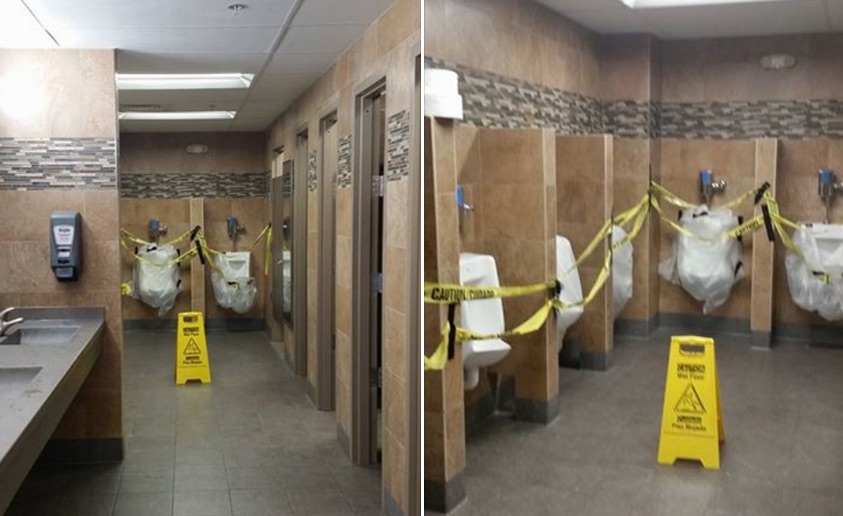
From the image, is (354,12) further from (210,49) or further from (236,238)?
(236,238)

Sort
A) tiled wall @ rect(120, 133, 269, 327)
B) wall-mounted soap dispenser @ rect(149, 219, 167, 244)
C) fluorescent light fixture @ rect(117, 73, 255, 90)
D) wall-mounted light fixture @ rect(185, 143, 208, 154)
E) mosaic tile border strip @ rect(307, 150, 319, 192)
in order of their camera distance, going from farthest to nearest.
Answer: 1. wall-mounted light fixture @ rect(185, 143, 208, 154)
2. tiled wall @ rect(120, 133, 269, 327)
3. wall-mounted soap dispenser @ rect(149, 219, 167, 244)
4. mosaic tile border strip @ rect(307, 150, 319, 192)
5. fluorescent light fixture @ rect(117, 73, 255, 90)

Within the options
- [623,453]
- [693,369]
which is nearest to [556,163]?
[693,369]

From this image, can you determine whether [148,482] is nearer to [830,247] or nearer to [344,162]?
[344,162]

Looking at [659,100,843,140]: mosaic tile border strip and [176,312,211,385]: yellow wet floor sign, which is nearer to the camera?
[659,100,843,140]: mosaic tile border strip

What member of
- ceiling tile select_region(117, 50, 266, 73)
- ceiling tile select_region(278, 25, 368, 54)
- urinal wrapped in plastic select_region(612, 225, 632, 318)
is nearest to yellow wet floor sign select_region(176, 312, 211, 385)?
ceiling tile select_region(117, 50, 266, 73)

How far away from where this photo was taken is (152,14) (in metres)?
2.25

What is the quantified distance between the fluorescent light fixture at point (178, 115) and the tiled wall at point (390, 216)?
58.4 inches

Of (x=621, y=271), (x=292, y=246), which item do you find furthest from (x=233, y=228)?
(x=621, y=271)

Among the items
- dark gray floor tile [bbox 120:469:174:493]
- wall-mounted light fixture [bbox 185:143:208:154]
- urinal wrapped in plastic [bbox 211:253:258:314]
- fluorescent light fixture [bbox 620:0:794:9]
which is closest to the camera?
fluorescent light fixture [bbox 620:0:794:9]

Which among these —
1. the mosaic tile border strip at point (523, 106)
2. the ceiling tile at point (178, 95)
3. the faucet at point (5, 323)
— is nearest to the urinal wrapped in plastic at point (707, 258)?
the mosaic tile border strip at point (523, 106)

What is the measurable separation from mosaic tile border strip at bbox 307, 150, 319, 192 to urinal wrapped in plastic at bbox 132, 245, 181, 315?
1323mm

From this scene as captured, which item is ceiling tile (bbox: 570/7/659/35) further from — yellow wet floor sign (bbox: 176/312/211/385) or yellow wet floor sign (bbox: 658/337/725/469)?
yellow wet floor sign (bbox: 176/312/211/385)

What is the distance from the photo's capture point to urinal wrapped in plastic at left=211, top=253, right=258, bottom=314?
206 inches

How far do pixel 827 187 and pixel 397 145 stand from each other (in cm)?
149
